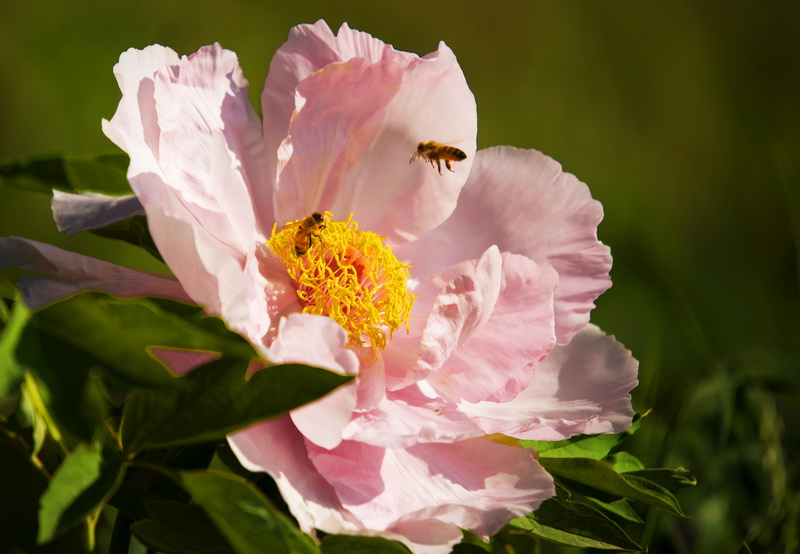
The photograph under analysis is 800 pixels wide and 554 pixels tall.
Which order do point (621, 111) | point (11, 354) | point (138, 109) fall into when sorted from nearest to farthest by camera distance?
point (11, 354)
point (138, 109)
point (621, 111)

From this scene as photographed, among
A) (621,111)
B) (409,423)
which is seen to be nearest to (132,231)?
(409,423)

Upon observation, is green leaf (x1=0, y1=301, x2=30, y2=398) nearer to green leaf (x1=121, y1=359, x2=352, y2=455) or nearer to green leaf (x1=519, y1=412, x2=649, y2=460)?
green leaf (x1=121, y1=359, x2=352, y2=455)

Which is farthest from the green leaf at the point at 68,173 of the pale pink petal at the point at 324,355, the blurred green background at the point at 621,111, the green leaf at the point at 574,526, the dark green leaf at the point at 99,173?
the blurred green background at the point at 621,111

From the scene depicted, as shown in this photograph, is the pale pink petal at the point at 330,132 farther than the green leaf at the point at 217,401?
Yes

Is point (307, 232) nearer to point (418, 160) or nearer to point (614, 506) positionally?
point (418, 160)

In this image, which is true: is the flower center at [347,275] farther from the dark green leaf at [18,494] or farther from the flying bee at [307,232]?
the dark green leaf at [18,494]

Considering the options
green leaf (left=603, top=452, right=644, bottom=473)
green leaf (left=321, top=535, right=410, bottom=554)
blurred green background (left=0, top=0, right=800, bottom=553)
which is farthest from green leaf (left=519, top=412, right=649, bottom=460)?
blurred green background (left=0, top=0, right=800, bottom=553)
